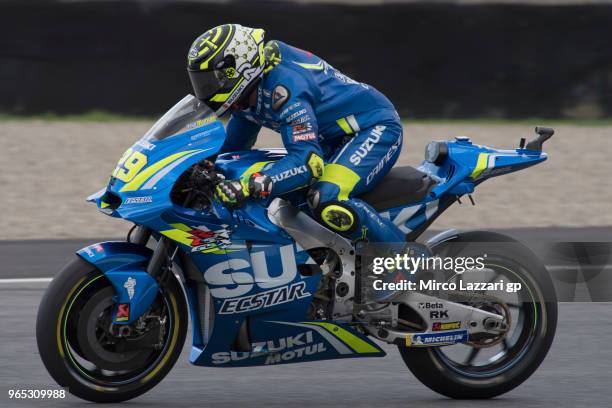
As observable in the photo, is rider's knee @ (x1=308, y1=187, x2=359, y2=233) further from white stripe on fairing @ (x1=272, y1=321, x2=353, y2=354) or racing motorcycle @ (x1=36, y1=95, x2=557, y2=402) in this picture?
white stripe on fairing @ (x1=272, y1=321, x2=353, y2=354)

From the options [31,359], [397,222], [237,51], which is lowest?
[31,359]

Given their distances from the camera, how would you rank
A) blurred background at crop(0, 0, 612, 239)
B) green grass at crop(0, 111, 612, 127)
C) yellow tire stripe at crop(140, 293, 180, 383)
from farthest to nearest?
green grass at crop(0, 111, 612, 127) → blurred background at crop(0, 0, 612, 239) → yellow tire stripe at crop(140, 293, 180, 383)

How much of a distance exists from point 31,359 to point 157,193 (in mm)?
1667

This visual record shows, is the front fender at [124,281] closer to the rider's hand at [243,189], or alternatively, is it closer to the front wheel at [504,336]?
the rider's hand at [243,189]

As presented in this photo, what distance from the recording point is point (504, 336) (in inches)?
229

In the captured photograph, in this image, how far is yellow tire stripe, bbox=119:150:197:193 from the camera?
17.1ft

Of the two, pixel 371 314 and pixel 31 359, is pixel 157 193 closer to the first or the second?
pixel 371 314

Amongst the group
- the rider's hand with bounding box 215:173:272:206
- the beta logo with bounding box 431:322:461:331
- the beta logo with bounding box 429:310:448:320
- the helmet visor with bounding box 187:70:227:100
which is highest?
the helmet visor with bounding box 187:70:227:100

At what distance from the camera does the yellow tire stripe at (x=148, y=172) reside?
5199 millimetres

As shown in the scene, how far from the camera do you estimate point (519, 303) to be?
5836 millimetres

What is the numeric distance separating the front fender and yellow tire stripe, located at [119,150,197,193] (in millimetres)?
303

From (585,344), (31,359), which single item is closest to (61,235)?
(31,359)

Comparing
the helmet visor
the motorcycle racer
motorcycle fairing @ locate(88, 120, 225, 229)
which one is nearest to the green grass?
the motorcycle racer

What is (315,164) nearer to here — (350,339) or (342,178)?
(342,178)
